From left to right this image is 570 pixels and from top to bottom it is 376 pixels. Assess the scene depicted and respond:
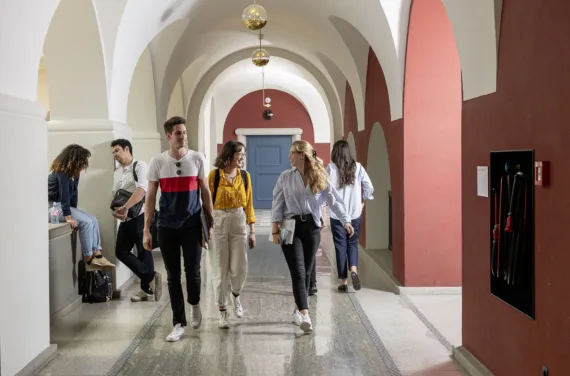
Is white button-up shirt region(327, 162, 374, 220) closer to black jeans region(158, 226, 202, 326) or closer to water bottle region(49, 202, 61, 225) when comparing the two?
black jeans region(158, 226, 202, 326)

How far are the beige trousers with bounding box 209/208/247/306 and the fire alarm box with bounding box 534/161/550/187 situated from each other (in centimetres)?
268

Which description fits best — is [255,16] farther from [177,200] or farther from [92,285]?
[92,285]

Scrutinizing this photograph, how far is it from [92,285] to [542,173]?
4.62 meters

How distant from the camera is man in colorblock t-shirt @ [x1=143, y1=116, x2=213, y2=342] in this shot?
479cm

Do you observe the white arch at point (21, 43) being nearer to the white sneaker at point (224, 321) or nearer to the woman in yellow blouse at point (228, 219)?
the woman in yellow blouse at point (228, 219)

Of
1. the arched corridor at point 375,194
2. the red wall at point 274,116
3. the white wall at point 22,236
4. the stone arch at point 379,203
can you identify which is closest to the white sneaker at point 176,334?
the arched corridor at point 375,194

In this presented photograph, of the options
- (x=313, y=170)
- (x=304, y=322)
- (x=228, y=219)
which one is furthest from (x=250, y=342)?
(x=313, y=170)

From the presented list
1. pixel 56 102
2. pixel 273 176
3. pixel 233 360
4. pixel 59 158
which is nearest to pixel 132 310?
pixel 59 158

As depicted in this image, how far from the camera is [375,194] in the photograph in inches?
393

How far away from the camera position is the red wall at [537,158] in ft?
9.43

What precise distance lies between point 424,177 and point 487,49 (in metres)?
2.81

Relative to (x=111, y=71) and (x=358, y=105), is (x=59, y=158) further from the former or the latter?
(x=358, y=105)

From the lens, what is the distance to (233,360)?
447 cm

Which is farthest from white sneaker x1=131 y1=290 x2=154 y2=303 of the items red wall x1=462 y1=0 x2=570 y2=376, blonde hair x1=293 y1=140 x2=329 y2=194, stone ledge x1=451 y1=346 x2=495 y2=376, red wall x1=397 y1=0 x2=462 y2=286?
red wall x1=462 y1=0 x2=570 y2=376
